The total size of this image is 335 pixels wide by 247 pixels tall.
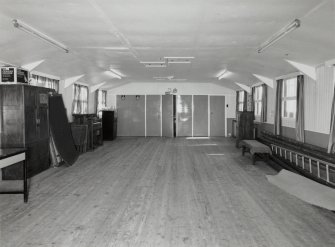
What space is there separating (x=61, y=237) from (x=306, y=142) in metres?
5.36

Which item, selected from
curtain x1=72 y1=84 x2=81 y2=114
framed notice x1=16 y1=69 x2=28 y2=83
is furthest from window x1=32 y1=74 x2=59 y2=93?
framed notice x1=16 y1=69 x2=28 y2=83

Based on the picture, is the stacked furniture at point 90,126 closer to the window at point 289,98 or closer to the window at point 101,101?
the window at point 101,101

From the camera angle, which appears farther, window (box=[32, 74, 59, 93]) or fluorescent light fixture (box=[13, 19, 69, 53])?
window (box=[32, 74, 59, 93])

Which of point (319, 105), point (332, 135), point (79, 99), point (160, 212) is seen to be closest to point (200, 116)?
point (79, 99)

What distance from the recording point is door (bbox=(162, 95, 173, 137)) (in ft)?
44.4

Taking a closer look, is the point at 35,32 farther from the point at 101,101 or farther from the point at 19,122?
the point at 101,101

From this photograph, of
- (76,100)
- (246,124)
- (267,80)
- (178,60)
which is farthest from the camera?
(76,100)

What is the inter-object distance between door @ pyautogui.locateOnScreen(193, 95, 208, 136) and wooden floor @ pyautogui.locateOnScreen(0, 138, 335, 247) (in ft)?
24.9

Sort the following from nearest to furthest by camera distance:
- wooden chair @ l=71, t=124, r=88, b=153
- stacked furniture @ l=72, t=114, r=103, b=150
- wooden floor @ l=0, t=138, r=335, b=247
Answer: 1. wooden floor @ l=0, t=138, r=335, b=247
2. wooden chair @ l=71, t=124, r=88, b=153
3. stacked furniture @ l=72, t=114, r=103, b=150

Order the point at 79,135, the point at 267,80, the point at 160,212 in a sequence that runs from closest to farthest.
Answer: the point at 160,212, the point at 79,135, the point at 267,80

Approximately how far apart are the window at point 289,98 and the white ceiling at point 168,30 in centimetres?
63

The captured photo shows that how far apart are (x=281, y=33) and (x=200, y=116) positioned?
942 cm

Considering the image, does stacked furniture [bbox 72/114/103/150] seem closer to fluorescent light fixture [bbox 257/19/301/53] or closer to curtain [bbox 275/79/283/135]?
curtain [bbox 275/79/283/135]

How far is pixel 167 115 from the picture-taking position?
44.6 ft
